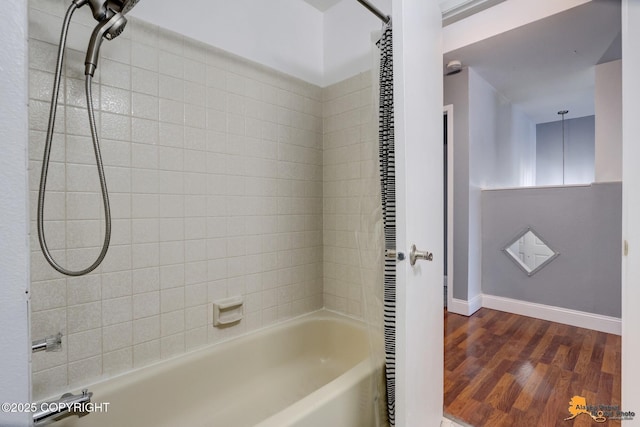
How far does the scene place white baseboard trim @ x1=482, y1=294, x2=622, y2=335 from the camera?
8.18 ft

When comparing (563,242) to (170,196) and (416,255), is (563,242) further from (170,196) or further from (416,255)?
(170,196)

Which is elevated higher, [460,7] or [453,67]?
[453,67]

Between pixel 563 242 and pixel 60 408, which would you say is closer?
pixel 60 408

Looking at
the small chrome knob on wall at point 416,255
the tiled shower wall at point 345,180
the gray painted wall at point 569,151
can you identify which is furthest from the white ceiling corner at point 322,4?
the gray painted wall at point 569,151

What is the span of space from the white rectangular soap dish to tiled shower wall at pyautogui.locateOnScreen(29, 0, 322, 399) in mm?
33

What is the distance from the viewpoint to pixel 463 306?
299 cm

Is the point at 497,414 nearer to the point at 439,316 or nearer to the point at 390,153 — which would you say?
the point at 439,316

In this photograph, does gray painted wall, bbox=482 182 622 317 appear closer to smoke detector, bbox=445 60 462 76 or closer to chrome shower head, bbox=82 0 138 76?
smoke detector, bbox=445 60 462 76

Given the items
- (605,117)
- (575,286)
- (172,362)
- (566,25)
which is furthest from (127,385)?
(605,117)

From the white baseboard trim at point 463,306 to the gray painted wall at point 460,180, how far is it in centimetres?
5

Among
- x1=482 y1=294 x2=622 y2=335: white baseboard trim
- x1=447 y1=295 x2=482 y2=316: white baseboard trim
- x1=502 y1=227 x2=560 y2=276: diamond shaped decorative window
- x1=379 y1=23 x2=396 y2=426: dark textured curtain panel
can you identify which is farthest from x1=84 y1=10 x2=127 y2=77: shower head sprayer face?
x1=482 y1=294 x2=622 y2=335: white baseboard trim

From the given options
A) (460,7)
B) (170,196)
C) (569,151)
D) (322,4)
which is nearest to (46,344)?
(170,196)

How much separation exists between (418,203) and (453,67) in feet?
8.42

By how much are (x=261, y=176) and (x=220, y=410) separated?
1.18 meters
